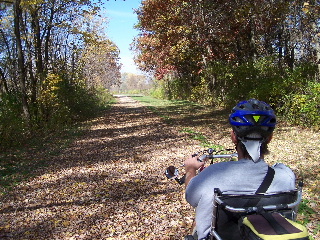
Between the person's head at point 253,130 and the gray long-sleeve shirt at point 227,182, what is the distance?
78 millimetres

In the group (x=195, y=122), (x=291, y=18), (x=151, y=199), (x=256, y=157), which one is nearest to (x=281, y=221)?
(x=256, y=157)

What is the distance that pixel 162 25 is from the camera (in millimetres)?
19359

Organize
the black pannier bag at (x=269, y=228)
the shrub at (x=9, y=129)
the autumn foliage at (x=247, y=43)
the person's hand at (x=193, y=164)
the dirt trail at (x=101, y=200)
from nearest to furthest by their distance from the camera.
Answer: the black pannier bag at (x=269, y=228) < the person's hand at (x=193, y=164) < the dirt trail at (x=101, y=200) < the shrub at (x=9, y=129) < the autumn foliage at (x=247, y=43)

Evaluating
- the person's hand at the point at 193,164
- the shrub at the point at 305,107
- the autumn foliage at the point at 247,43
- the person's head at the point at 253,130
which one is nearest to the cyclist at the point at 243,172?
the person's head at the point at 253,130

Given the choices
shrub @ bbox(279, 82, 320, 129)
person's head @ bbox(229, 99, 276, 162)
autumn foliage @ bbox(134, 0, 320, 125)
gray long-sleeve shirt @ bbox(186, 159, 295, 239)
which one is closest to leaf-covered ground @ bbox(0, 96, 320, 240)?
shrub @ bbox(279, 82, 320, 129)

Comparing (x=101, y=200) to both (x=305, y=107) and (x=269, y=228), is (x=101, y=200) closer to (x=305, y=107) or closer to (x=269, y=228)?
(x=269, y=228)

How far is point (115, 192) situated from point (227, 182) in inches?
166

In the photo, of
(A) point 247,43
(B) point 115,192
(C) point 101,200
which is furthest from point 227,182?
(A) point 247,43

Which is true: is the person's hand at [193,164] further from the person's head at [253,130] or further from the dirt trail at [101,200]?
the dirt trail at [101,200]

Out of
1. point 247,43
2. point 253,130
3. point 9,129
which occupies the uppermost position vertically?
point 247,43

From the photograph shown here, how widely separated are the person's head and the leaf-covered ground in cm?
251

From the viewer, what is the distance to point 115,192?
19.4 feet

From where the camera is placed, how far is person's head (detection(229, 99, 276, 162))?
2.07 meters

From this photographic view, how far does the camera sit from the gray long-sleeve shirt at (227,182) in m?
1.98
